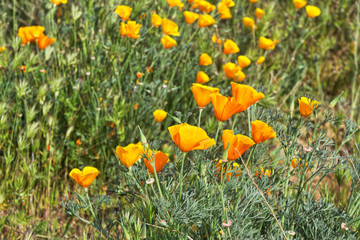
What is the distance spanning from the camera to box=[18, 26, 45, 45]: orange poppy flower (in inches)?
94.0

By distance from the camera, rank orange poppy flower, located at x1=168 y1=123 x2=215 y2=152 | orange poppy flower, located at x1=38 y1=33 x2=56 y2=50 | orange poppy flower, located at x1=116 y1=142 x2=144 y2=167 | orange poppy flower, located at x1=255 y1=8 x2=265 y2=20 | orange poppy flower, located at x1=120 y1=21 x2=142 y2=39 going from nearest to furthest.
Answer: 1. orange poppy flower, located at x1=168 y1=123 x2=215 y2=152
2. orange poppy flower, located at x1=116 y1=142 x2=144 y2=167
3. orange poppy flower, located at x1=120 y1=21 x2=142 y2=39
4. orange poppy flower, located at x1=38 y1=33 x2=56 y2=50
5. orange poppy flower, located at x1=255 y1=8 x2=265 y2=20

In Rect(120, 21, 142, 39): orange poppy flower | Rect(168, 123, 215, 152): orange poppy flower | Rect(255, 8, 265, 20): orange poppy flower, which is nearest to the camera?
Rect(168, 123, 215, 152): orange poppy flower

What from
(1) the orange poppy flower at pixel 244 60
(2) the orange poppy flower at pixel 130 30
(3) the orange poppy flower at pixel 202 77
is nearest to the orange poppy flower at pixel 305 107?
(3) the orange poppy flower at pixel 202 77

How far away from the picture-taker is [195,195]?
1.52 m

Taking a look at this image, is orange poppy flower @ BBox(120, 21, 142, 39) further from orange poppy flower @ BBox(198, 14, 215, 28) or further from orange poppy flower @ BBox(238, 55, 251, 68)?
orange poppy flower @ BBox(238, 55, 251, 68)

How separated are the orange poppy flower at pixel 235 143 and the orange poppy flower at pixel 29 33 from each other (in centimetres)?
155

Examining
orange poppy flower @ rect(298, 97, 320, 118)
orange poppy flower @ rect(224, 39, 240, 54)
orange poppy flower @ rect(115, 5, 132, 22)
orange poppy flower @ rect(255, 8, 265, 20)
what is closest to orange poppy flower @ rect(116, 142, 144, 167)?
orange poppy flower @ rect(298, 97, 320, 118)

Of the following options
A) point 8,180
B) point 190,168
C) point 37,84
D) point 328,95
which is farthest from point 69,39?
point 328,95

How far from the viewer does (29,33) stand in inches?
94.8

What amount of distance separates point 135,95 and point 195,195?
116 cm

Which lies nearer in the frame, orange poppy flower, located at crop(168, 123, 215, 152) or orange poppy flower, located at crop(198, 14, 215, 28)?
orange poppy flower, located at crop(168, 123, 215, 152)

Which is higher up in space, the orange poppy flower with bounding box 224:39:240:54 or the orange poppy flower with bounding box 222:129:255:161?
the orange poppy flower with bounding box 222:129:255:161

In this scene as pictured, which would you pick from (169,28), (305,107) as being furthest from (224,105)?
(169,28)

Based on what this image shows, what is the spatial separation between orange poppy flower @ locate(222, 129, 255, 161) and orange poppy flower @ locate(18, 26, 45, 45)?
5.07 feet
